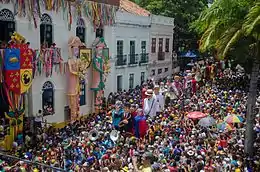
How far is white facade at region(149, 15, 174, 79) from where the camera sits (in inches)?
1364

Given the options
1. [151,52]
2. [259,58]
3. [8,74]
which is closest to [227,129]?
[259,58]

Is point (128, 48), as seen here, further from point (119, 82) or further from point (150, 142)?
point (150, 142)

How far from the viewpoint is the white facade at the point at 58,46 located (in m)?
20.3

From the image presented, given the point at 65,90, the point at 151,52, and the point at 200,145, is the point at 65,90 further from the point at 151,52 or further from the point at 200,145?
the point at 151,52

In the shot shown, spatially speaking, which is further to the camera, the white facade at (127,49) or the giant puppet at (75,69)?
the white facade at (127,49)

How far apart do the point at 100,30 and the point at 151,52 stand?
9289 millimetres

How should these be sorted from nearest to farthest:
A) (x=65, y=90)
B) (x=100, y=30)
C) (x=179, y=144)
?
(x=179, y=144) → (x=65, y=90) → (x=100, y=30)

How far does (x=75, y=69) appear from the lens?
2302 cm

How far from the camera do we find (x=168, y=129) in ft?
58.4

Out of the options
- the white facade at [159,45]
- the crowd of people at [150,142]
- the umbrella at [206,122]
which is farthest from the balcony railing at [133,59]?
the umbrella at [206,122]

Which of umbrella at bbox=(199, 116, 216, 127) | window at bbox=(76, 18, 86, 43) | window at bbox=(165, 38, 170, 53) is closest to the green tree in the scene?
window at bbox=(165, 38, 170, 53)

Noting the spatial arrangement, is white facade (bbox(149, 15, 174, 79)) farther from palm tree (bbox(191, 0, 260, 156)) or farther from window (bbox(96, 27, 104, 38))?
palm tree (bbox(191, 0, 260, 156))

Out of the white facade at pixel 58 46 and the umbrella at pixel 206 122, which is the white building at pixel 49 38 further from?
the umbrella at pixel 206 122

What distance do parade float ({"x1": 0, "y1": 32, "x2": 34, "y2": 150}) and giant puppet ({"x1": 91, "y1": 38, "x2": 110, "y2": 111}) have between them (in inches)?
252
